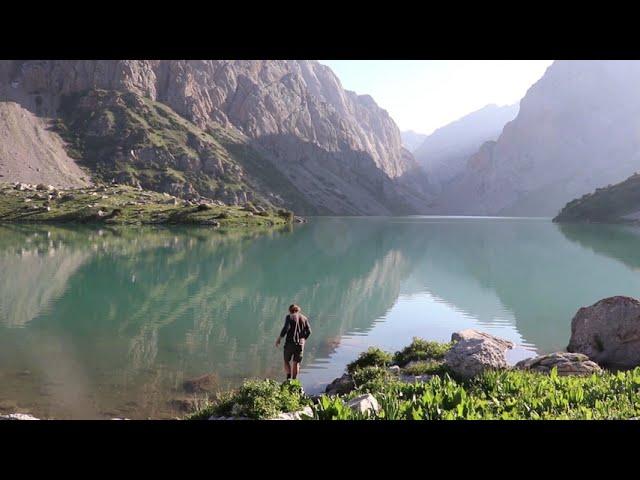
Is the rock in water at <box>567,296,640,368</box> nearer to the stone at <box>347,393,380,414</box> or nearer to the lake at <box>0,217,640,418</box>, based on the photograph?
the lake at <box>0,217,640,418</box>

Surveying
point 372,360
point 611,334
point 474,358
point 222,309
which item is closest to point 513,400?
point 474,358

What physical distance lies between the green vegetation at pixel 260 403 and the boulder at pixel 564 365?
33.4 feet

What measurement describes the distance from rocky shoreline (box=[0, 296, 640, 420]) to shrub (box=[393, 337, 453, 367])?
5 centimetres

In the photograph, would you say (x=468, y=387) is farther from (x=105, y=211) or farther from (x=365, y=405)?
(x=105, y=211)

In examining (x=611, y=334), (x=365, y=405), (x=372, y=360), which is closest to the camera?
(x=365, y=405)

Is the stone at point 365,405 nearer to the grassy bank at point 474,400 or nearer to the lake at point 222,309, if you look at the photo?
the grassy bank at point 474,400

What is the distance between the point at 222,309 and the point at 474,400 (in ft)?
91.5

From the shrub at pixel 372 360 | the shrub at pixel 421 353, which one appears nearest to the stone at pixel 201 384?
the shrub at pixel 372 360

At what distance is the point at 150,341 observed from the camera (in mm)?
28219

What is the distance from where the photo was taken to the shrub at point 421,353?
23.4 meters

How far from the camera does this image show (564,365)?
19484mm
